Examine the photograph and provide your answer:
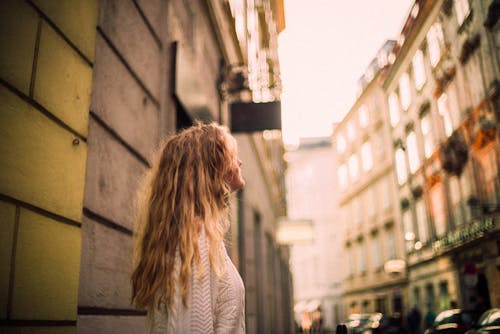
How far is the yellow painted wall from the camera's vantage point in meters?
2.06

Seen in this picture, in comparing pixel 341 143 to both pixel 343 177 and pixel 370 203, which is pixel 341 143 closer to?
pixel 343 177

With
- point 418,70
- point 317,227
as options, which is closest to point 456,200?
point 418,70

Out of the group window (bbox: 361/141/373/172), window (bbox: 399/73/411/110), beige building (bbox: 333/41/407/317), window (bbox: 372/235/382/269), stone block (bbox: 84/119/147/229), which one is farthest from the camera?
window (bbox: 361/141/373/172)

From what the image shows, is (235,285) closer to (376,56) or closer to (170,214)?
(170,214)

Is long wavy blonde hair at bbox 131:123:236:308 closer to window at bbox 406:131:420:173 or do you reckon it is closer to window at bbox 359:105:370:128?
window at bbox 406:131:420:173

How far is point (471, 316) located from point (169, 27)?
6910mm

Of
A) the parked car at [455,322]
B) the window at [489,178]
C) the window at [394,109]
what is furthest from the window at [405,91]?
the parked car at [455,322]

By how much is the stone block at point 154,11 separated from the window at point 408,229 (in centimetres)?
2578

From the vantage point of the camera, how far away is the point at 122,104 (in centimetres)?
365

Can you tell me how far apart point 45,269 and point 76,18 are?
1415 mm

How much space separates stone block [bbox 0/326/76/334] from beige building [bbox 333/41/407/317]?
29.2 metres

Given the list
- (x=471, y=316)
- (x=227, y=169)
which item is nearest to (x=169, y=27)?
(x=227, y=169)

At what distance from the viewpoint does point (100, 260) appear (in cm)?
312

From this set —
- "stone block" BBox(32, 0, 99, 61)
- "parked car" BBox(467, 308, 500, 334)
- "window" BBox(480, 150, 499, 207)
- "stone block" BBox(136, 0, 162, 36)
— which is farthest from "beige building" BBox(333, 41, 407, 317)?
"stone block" BBox(32, 0, 99, 61)
